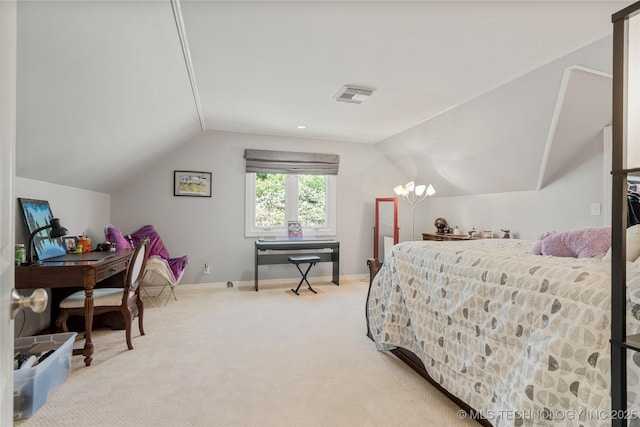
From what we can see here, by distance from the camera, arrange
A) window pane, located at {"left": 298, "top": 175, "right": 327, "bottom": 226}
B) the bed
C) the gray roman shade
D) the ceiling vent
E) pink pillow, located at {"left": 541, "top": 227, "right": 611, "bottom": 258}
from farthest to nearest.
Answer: window pane, located at {"left": 298, "top": 175, "right": 327, "bottom": 226} → the gray roman shade → the ceiling vent → pink pillow, located at {"left": 541, "top": 227, "right": 611, "bottom": 258} → the bed

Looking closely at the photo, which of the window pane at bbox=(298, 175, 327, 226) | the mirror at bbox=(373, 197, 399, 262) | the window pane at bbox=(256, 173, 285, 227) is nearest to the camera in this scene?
the window pane at bbox=(256, 173, 285, 227)

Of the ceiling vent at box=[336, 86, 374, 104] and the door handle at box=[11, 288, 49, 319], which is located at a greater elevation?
the ceiling vent at box=[336, 86, 374, 104]

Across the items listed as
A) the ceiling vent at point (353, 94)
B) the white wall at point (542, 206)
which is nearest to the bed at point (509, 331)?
the ceiling vent at point (353, 94)

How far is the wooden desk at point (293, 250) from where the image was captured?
15.8 ft

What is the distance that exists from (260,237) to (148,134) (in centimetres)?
222

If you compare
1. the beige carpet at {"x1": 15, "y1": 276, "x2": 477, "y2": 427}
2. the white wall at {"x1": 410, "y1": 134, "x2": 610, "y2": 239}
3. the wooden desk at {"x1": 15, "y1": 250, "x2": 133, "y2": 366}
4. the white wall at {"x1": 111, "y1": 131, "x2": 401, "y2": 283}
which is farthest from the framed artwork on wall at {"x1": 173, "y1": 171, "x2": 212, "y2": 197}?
the white wall at {"x1": 410, "y1": 134, "x2": 610, "y2": 239}

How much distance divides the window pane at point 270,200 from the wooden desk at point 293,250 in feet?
1.37

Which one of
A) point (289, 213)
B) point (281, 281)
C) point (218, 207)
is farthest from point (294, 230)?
point (218, 207)

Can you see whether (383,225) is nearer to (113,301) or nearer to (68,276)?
(113,301)

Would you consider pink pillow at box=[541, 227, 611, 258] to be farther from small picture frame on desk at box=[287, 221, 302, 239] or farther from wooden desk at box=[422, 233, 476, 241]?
small picture frame on desk at box=[287, 221, 302, 239]

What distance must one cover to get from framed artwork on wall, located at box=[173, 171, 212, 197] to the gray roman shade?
2.09 feet

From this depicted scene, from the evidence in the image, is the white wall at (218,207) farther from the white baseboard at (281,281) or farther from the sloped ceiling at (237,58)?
the sloped ceiling at (237,58)

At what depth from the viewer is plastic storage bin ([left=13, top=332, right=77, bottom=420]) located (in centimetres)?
173

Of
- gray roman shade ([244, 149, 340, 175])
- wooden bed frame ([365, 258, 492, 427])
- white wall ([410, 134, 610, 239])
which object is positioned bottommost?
wooden bed frame ([365, 258, 492, 427])
